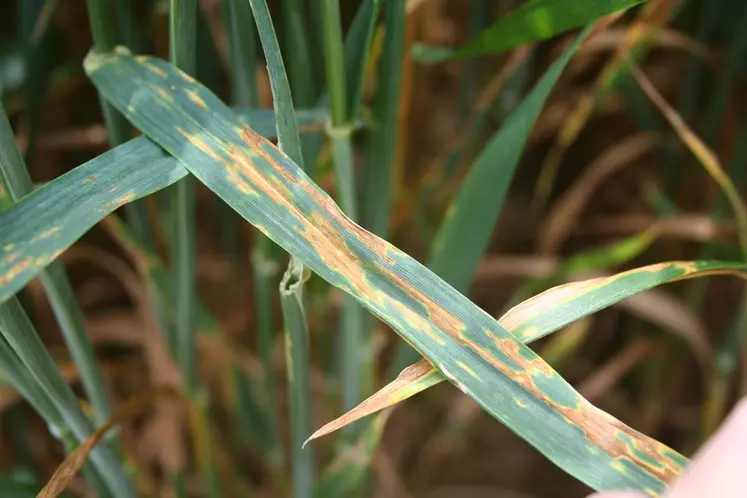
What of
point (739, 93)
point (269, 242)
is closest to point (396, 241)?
point (269, 242)

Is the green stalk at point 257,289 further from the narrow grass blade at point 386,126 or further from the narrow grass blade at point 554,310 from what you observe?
the narrow grass blade at point 554,310

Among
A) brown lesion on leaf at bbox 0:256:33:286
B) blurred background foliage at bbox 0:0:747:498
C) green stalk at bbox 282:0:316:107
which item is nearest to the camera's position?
brown lesion on leaf at bbox 0:256:33:286

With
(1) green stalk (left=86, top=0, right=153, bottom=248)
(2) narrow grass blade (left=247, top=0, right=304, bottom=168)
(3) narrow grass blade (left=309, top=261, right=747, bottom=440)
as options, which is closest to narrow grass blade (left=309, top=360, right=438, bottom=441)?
(3) narrow grass blade (left=309, top=261, right=747, bottom=440)

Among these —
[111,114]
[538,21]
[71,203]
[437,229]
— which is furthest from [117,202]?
[437,229]

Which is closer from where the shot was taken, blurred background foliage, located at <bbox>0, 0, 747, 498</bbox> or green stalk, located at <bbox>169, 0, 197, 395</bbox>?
green stalk, located at <bbox>169, 0, 197, 395</bbox>

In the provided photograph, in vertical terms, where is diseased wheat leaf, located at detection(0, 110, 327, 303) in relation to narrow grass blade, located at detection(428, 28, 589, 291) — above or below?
above

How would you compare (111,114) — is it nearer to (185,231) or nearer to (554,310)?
(185,231)

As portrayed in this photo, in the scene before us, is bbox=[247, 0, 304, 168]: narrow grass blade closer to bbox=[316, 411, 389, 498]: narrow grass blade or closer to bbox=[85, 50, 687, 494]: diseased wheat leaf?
bbox=[85, 50, 687, 494]: diseased wheat leaf
